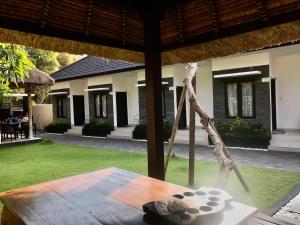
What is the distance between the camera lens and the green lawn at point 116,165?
5285mm

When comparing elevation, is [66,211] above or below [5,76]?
below

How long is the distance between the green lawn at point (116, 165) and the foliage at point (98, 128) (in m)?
4.84

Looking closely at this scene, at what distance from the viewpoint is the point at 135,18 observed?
3236mm

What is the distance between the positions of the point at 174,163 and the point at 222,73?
551cm

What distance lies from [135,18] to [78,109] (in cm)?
1717

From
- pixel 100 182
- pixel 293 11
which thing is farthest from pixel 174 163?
pixel 293 11

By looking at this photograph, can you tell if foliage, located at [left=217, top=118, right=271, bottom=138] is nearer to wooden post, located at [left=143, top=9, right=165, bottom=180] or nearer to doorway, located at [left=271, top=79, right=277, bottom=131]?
doorway, located at [left=271, top=79, right=277, bottom=131]

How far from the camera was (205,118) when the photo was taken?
4762 mm

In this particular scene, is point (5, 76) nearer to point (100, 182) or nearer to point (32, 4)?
point (32, 4)

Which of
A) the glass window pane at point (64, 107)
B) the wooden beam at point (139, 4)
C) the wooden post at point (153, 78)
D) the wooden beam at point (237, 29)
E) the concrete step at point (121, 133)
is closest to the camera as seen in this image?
the wooden beam at point (237, 29)

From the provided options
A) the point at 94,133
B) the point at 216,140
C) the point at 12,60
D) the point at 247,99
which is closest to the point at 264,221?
the point at 216,140

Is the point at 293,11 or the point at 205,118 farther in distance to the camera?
the point at 205,118

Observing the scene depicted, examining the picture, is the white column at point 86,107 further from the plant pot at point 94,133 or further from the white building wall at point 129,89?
the white building wall at point 129,89

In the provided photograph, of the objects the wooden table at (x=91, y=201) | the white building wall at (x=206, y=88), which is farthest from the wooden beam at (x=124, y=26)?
the white building wall at (x=206, y=88)
